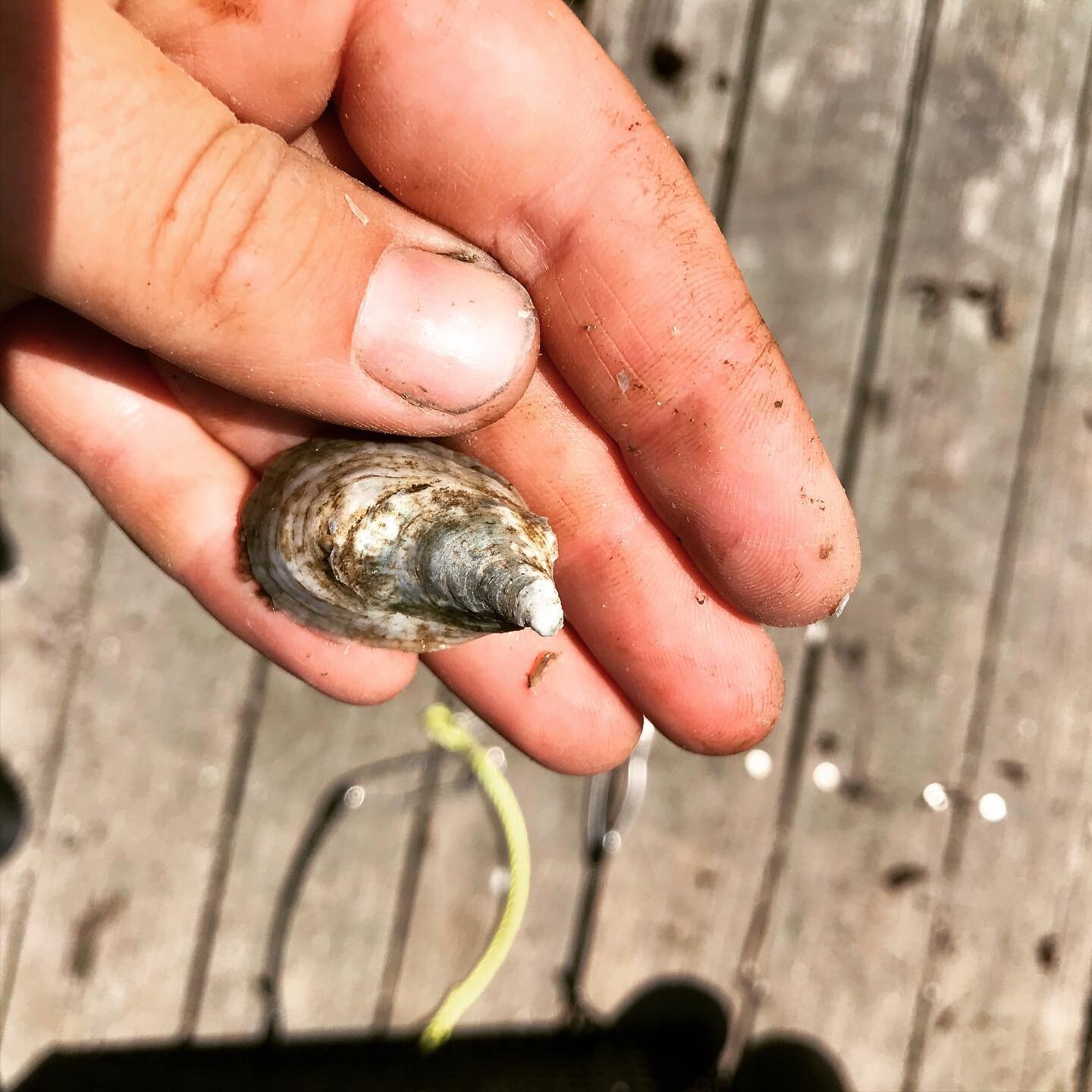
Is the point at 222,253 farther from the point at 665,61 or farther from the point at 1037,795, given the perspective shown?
the point at 1037,795

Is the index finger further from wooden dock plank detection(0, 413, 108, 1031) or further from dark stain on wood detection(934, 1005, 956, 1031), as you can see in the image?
dark stain on wood detection(934, 1005, 956, 1031)

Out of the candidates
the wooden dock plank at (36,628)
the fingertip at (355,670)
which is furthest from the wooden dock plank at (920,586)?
the wooden dock plank at (36,628)

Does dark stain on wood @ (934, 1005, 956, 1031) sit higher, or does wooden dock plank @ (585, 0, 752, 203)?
wooden dock plank @ (585, 0, 752, 203)

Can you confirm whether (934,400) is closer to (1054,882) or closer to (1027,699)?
(1027,699)

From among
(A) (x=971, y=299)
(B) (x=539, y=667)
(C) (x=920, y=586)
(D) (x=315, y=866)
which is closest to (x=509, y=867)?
(D) (x=315, y=866)

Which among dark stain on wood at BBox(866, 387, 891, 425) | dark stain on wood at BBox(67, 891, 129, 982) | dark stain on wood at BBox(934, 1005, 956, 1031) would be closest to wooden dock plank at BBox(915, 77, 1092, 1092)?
dark stain on wood at BBox(934, 1005, 956, 1031)

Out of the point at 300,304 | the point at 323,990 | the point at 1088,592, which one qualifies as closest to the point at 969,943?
the point at 1088,592
